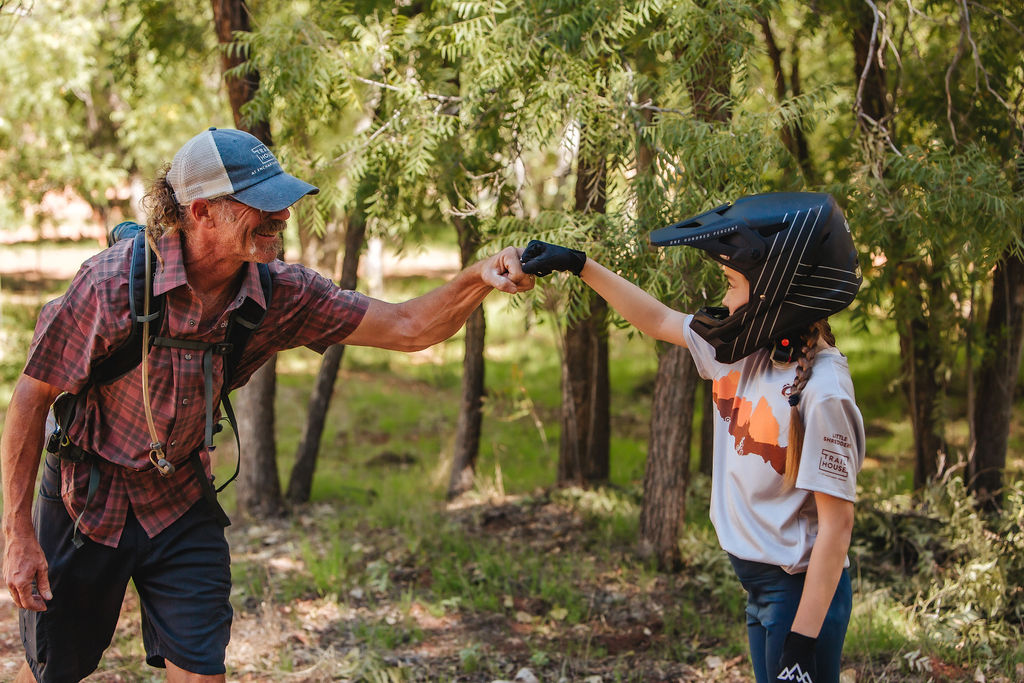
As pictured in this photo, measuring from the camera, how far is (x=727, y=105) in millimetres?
3984

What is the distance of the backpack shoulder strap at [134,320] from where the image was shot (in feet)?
8.75

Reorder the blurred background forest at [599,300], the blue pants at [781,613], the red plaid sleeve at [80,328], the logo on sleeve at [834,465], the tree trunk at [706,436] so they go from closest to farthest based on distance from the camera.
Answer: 1. the logo on sleeve at [834,465]
2. the blue pants at [781,613]
3. the red plaid sleeve at [80,328]
4. the blurred background forest at [599,300]
5. the tree trunk at [706,436]

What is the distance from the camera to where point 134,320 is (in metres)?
2.66

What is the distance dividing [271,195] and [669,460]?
3.40m

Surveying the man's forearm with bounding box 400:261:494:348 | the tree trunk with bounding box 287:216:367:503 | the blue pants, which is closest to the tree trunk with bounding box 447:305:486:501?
the tree trunk with bounding box 287:216:367:503

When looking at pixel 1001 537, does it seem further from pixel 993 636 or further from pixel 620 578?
pixel 620 578

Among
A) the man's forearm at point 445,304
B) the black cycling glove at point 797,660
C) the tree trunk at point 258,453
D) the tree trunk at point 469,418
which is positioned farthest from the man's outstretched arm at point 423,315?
the tree trunk at point 258,453

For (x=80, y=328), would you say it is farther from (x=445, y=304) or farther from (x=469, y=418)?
(x=469, y=418)

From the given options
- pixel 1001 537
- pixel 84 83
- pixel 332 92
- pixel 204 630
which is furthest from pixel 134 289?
pixel 84 83

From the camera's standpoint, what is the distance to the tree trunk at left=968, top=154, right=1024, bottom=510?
555cm

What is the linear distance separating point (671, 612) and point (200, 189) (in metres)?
3.37

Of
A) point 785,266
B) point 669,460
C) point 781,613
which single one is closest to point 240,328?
point 785,266

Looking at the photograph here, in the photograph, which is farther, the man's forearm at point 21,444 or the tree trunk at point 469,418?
the tree trunk at point 469,418

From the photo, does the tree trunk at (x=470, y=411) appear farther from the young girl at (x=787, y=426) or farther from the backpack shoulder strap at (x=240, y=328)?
the young girl at (x=787, y=426)
